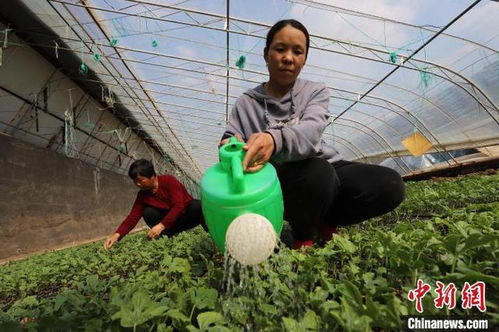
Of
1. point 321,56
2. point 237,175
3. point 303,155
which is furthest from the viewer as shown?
point 321,56

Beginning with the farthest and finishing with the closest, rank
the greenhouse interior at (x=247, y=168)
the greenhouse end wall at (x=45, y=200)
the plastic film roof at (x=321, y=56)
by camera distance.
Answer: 1. the greenhouse end wall at (x=45, y=200)
2. the plastic film roof at (x=321, y=56)
3. the greenhouse interior at (x=247, y=168)

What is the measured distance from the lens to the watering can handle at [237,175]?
49.4 inches

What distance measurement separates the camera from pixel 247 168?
139cm

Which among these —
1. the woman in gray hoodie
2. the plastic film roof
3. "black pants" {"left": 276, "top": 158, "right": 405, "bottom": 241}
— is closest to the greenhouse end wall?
the plastic film roof

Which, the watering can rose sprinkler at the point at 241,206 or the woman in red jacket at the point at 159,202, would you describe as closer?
the watering can rose sprinkler at the point at 241,206

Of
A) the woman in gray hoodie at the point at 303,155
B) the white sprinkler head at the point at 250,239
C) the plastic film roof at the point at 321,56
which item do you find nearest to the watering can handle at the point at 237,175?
the white sprinkler head at the point at 250,239

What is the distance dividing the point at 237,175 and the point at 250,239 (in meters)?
0.23

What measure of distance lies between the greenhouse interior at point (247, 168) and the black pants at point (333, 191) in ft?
0.04

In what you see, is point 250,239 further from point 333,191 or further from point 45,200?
point 45,200

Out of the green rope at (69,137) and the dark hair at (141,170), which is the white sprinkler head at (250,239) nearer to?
the dark hair at (141,170)

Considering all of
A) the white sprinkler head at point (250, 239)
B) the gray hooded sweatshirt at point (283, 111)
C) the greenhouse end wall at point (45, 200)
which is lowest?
the greenhouse end wall at point (45, 200)

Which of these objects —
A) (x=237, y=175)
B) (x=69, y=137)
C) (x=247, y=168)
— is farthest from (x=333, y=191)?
(x=69, y=137)

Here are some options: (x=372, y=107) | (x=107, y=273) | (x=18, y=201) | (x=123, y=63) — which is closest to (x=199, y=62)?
(x=123, y=63)

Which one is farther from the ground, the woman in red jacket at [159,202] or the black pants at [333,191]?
the black pants at [333,191]
